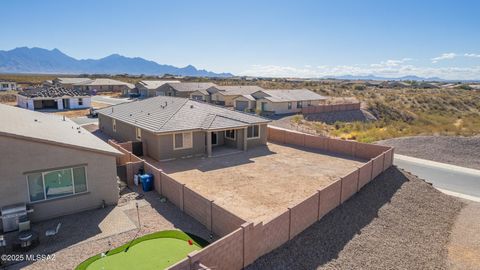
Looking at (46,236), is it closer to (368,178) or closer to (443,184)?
(368,178)

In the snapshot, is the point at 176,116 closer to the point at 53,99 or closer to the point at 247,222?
the point at 247,222

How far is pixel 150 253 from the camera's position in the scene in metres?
11.4

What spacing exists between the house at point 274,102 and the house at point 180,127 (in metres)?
23.9

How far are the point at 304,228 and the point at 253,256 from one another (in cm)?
322

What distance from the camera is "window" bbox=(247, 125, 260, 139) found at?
88.0 ft

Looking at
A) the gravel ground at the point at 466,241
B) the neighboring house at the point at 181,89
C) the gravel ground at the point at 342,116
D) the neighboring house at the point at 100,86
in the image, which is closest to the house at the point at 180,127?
the gravel ground at the point at 466,241

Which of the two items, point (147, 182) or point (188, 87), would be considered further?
point (188, 87)

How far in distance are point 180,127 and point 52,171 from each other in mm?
9970

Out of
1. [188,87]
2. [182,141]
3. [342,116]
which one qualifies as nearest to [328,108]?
[342,116]

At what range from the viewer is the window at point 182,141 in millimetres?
22672

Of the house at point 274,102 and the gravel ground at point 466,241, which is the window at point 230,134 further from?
the house at point 274,102

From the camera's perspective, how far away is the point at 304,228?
13125 millimetres

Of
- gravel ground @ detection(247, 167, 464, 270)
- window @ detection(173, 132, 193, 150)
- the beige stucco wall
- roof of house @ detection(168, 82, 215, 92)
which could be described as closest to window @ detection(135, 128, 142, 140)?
window @ detection(173, 132, 193, 150)

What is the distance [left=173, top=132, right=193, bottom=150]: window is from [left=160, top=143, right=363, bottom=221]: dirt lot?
1.26m
